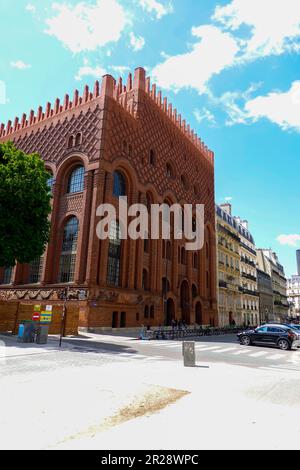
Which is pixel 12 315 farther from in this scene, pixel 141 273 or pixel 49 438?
pixel 49 438

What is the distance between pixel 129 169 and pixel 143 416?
29401 millimetres

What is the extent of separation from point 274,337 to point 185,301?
22.7m

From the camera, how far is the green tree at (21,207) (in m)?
20.7

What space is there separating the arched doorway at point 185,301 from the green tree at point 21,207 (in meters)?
24.5

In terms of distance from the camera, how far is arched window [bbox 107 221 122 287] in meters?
29.8

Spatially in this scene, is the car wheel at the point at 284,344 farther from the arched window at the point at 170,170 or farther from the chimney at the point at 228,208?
the chimney at the point at 228,208

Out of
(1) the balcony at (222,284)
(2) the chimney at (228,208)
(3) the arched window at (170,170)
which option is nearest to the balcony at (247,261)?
(2) the chimney at (228,208)

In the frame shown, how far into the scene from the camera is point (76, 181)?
31.9 metres

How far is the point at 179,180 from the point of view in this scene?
44.1 metres

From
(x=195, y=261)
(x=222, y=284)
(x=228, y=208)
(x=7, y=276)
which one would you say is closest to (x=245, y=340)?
(x=7, y=276)

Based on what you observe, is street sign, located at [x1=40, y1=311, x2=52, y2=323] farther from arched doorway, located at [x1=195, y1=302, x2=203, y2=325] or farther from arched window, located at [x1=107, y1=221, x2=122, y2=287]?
arched doorway, located at [x1=195, y1=302, x2=203, y2=325]

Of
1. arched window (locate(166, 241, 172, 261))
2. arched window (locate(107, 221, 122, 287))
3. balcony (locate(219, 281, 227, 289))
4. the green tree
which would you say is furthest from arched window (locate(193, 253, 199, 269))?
the green tree

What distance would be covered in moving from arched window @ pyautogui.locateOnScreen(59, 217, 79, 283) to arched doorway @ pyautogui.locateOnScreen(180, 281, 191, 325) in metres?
18.4
